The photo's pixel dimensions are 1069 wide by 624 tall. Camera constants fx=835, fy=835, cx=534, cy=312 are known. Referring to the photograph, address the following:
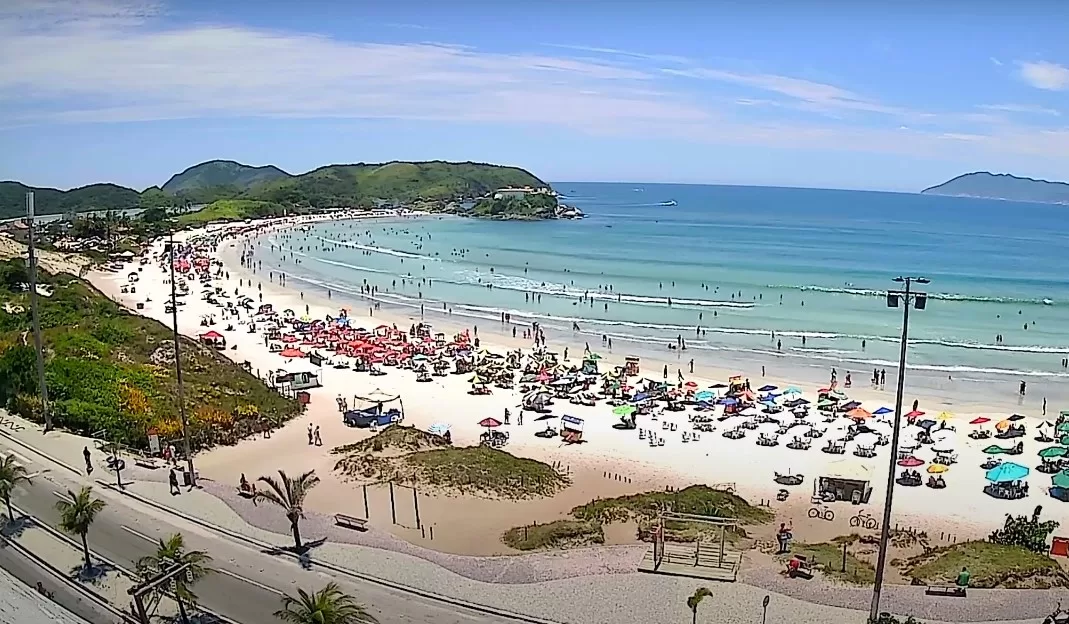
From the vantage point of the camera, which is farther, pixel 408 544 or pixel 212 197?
pixel 212 197

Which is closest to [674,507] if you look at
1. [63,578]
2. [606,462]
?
[606,462]

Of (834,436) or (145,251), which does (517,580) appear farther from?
(145,251)

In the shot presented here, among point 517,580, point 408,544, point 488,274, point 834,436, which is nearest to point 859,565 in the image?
point 517,580

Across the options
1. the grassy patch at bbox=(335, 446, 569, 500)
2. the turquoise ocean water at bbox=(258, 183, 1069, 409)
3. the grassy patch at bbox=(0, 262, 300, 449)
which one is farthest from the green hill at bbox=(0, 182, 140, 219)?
the turquoise ocean water at bbox=(258, 183, 1069, 409)

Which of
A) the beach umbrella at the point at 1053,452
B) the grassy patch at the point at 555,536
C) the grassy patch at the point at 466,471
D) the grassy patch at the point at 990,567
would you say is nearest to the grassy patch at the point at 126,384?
the grassy patch at the point at 466,471

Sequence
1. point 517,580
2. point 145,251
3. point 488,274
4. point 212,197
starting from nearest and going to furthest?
point 517,580 → point 488,274 → point 145,251 → point 212,197

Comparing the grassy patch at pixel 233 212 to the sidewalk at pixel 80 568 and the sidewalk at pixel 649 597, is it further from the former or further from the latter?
the sidewalk at pixel 649 597
